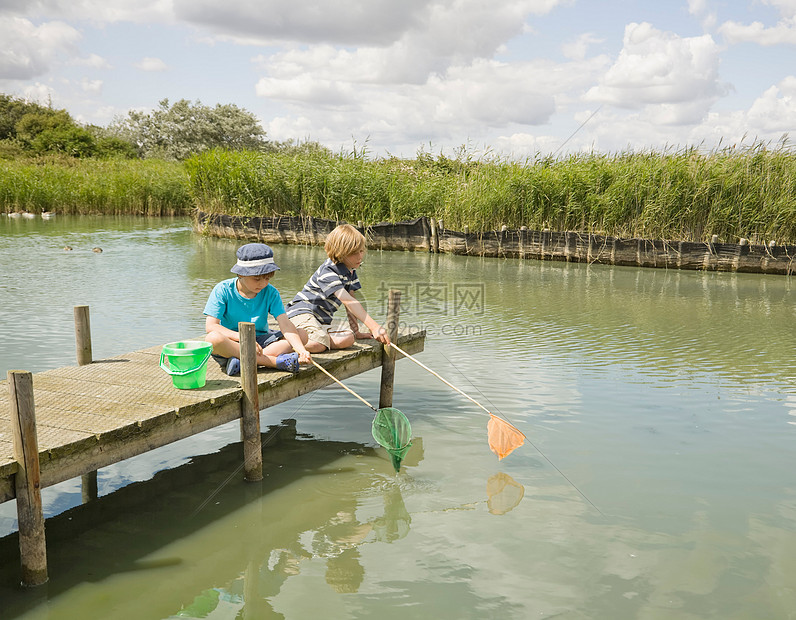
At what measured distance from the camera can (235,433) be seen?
19.6ft

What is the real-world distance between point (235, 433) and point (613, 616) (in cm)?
347

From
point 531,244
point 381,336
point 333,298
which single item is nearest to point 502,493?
point 381,336

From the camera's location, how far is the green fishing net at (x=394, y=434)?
16.8 ft

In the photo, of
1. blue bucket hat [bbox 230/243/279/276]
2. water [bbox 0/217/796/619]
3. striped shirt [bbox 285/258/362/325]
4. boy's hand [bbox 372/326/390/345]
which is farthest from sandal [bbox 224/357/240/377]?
boy's hand [bbox 372/326/390/345]

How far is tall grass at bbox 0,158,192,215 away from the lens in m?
27.6

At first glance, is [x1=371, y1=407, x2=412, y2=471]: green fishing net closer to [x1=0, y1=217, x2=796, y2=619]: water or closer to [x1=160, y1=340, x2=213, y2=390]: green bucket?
[x1=0, y1=217, x2=796, y2=619]: water

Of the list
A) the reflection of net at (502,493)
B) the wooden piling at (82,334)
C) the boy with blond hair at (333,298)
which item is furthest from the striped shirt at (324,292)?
the reflection of net at (502,493)

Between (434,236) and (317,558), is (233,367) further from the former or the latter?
(434,236)

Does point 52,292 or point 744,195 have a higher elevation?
point 744,195

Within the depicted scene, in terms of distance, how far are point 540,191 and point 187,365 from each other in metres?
15.0

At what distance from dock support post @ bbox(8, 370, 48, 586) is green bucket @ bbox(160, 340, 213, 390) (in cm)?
113

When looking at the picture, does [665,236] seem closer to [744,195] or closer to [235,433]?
[744,195]

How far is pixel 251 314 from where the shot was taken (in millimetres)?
5312

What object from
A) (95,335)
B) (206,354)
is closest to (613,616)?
(206,354)
